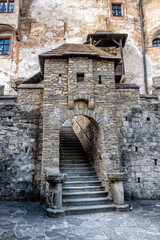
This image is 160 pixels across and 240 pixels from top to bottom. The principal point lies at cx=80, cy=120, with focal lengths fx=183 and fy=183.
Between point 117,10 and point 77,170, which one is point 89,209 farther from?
point 117,10

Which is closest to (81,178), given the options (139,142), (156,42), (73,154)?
(73,154)

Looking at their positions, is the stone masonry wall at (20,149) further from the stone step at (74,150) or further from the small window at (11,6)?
the small window at (11,6)

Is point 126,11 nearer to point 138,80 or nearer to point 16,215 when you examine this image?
point 138,80

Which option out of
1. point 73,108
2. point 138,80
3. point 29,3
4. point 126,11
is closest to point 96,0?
point 126,11

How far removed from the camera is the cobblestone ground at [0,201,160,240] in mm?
3662

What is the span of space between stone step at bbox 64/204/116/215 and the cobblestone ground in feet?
0.65

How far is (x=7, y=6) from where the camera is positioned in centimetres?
1392

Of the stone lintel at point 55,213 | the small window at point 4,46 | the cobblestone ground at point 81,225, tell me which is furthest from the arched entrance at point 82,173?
the small window at point 4,46

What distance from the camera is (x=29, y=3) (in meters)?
14.9

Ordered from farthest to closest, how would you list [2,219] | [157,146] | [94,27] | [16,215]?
[94,27], [157,146], [16,215], [2,219]

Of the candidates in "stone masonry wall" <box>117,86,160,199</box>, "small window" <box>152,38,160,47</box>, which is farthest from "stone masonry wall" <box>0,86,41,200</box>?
"small window" <box>152,38,160,47</box>

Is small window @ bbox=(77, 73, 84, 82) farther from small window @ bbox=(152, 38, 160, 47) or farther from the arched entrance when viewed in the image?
small window @ bbox=(152, 38, 160, 47)

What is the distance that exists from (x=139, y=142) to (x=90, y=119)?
2.18 metres

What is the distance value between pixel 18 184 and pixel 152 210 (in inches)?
181
